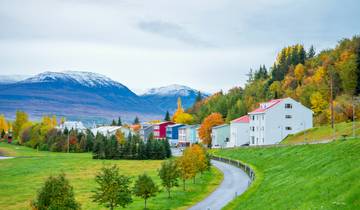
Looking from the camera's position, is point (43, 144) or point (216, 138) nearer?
point (216, 138)

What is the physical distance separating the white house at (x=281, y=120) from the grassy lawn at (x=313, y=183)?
3987cm

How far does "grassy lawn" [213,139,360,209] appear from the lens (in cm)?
2909

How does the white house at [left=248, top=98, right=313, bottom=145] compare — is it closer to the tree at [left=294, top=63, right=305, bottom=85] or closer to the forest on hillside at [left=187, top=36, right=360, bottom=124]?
the forest on hillside at [left=187, top=36, right=360, bottom=124]

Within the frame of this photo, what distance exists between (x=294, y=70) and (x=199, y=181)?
130 m

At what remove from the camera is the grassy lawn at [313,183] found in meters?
29.1

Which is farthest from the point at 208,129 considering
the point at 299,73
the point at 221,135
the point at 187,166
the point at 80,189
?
the point at 80,189

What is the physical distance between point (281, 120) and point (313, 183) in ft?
224

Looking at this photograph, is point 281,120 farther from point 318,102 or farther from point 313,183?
point 313,183

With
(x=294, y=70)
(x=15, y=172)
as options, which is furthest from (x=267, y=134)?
(x=294, y=70)

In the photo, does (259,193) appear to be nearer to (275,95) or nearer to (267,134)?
(267,134)

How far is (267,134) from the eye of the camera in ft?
337

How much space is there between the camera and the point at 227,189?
56188 mm

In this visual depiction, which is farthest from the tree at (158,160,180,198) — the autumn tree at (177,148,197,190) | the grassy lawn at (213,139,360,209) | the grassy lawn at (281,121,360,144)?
the grassy lawn at (281,121,360,144)

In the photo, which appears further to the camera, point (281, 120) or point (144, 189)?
point (281, 120)
